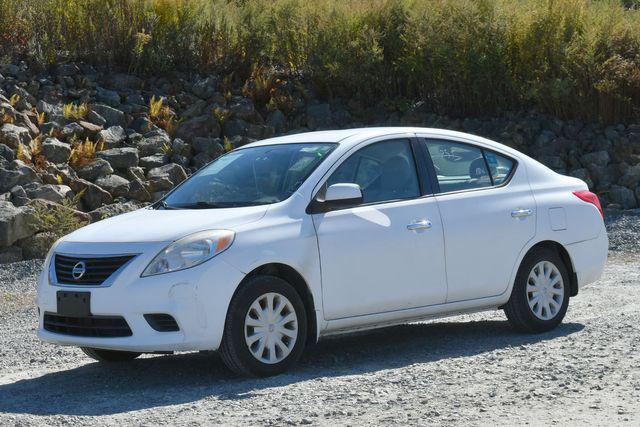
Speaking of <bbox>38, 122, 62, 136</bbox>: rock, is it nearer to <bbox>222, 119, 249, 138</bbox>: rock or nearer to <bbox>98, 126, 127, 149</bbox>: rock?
<bbox>98, 126, 127, 149</bbox>: rock

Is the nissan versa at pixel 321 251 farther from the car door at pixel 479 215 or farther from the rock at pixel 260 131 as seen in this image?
the rock at pixel 260 131

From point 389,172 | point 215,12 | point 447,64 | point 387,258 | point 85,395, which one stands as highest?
point 215,12

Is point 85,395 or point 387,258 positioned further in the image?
point 387,258

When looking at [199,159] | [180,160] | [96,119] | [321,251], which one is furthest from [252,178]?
[96,119]

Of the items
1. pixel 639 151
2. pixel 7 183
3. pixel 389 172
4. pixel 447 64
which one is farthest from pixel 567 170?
pixel 389 172

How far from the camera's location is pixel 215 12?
19953mm

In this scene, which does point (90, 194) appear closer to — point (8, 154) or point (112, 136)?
point (8, 154)

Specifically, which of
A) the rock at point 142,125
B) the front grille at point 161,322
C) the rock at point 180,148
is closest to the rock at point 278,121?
the rock at point 180,148

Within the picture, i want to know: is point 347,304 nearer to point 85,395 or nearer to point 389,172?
point 389,172

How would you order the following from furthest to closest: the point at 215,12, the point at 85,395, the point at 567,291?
the point at 215,12
the point at 567,291
the point at 85,395

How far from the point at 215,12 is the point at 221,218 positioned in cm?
1247

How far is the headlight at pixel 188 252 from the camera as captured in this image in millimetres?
7656

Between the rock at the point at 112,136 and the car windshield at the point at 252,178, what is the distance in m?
7.81

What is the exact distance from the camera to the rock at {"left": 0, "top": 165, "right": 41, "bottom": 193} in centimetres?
1497
